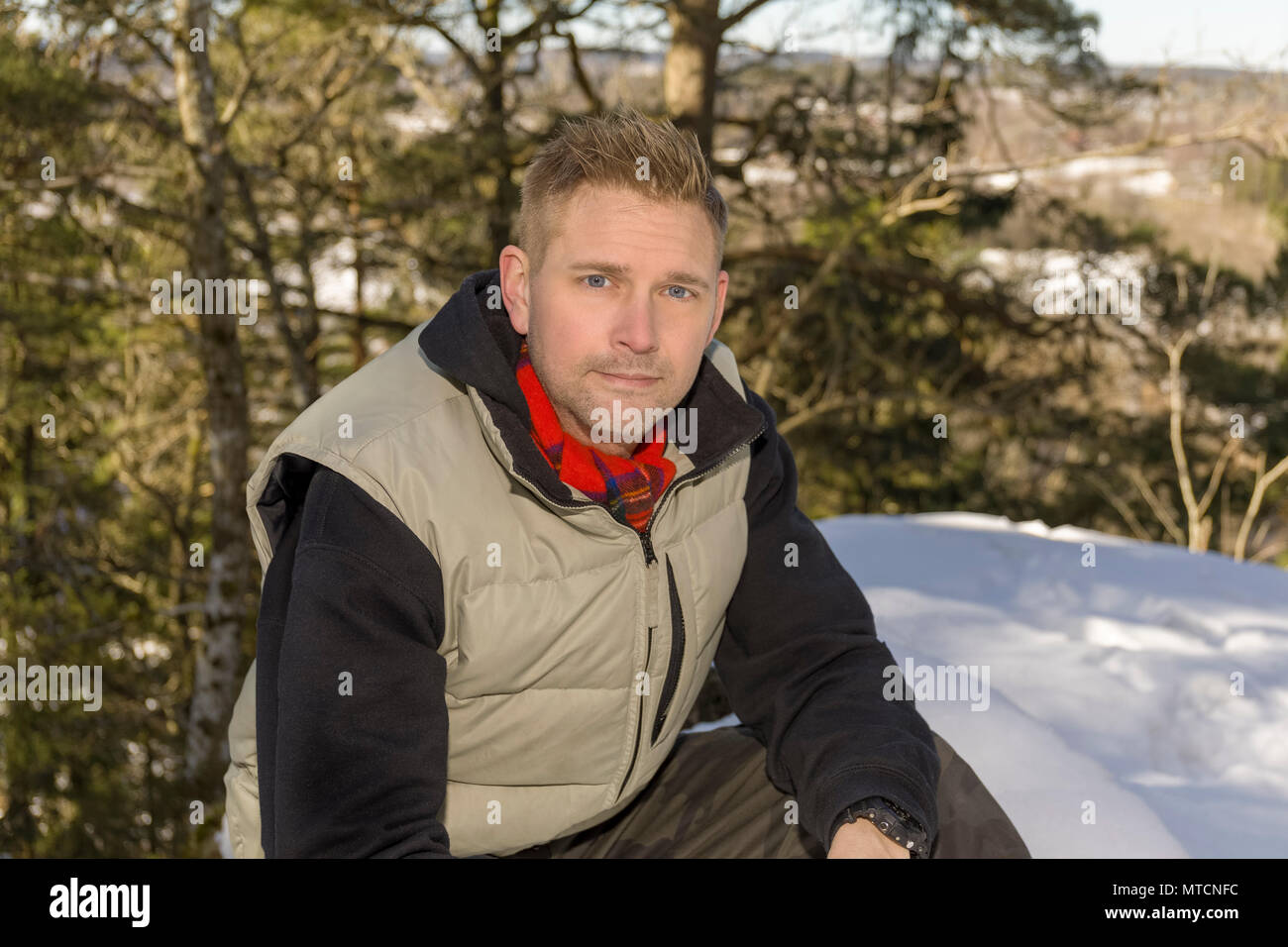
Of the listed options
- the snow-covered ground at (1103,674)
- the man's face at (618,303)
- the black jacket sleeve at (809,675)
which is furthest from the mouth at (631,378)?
the snow-covered ground at (1103,674)

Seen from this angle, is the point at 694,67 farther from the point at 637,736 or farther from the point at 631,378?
the point at 637,736

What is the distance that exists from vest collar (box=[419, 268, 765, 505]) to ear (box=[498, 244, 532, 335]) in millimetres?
42

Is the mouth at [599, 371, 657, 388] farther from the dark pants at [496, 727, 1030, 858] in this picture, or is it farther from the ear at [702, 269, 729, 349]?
the dark pants at [496, 727, 1030, 858]

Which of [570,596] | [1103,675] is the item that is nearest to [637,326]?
[570,596]

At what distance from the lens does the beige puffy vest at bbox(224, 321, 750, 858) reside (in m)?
1.65

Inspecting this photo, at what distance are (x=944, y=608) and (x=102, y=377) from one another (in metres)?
12.4

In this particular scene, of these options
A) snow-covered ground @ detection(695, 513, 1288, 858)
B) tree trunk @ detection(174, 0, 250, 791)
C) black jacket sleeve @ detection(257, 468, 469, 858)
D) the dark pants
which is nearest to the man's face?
black jacket sleeve @ detection(257, 468, 469, 858)

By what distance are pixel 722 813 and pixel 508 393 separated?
0.93 meters

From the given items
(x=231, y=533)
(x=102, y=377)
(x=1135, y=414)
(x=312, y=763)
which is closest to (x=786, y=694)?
(x=312, y=763)

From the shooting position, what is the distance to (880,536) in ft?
12.8

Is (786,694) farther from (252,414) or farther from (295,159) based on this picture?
(252,414)

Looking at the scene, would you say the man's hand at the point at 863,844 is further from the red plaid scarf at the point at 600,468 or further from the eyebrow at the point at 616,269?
the eyebrow at the point at 616,269

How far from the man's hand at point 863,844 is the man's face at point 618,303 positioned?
0.76 metres

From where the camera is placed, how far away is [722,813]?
207 cm
